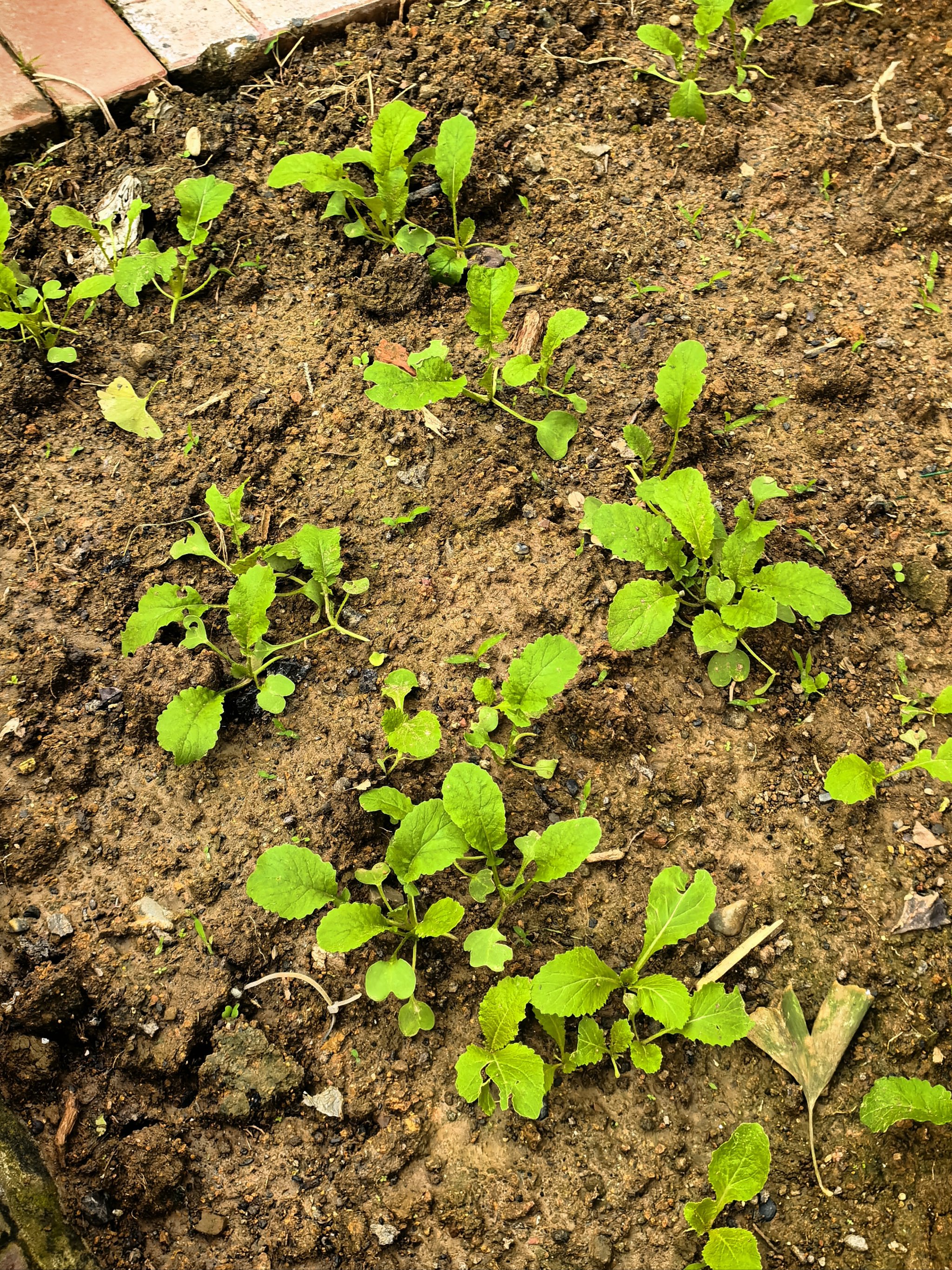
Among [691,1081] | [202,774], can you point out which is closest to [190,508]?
[202,774]

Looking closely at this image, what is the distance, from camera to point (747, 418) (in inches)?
95.1

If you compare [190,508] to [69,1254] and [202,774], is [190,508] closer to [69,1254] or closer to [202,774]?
[202,774]

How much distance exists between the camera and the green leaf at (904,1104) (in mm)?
1607

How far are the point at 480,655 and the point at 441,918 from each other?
624mm

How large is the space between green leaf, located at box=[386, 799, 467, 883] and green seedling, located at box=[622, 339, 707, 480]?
0.84 m

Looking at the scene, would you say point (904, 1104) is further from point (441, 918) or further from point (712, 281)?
point (712, 281)

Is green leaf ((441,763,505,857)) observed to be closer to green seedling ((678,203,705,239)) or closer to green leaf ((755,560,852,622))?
green leaf ((755,560,852,622))

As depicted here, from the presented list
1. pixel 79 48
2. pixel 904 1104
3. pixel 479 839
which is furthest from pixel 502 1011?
pixel 79 48

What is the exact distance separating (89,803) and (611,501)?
4.82 feet

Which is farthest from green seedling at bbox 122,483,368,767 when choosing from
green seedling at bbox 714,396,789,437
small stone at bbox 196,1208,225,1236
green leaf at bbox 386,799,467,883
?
green seedling at bbox 714,396,789,437

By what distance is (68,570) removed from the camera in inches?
89.2

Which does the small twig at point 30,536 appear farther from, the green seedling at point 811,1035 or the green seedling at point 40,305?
the green seedling at point 811,1035

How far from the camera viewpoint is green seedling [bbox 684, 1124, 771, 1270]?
1.50m

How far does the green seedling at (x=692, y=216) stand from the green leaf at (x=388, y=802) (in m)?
1.97
